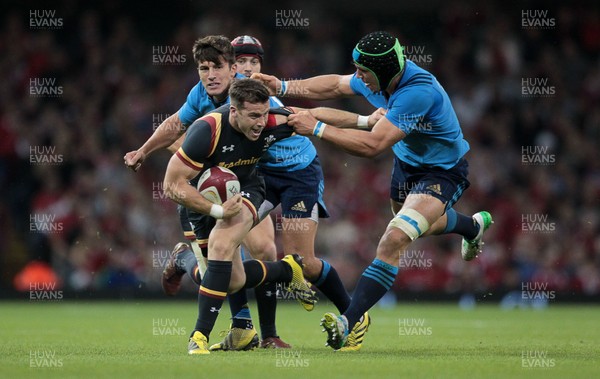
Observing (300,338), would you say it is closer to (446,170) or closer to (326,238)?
(446,170)

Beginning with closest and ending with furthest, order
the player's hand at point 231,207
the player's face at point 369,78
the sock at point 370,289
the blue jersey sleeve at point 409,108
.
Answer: the player's hand at point 231,207 < the sock at point 370,289 < the blue jersey sleeve at point 409,108 < the player's face at point 369,78

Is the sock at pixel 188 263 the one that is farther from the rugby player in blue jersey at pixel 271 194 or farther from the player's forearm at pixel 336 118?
the player's forearm at pixel 336 118

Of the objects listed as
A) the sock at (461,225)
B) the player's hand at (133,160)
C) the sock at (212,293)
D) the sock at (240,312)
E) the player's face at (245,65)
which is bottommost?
the sock at (240,312)

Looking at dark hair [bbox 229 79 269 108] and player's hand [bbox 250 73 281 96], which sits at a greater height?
player's hand [bbox 250 73 281 96]

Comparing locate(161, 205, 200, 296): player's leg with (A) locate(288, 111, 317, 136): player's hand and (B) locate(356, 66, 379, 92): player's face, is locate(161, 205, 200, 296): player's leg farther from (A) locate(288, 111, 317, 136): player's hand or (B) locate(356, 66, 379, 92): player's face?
(B) locate(356, 66, 379, 92): player's face

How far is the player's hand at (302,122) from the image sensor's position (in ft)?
25.3

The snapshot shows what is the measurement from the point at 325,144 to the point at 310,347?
9809mm

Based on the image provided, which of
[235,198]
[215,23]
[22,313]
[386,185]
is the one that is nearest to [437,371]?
[235,198]

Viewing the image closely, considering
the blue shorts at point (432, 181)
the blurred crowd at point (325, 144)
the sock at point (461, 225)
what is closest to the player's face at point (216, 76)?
the blue shorts at point (432, 181)

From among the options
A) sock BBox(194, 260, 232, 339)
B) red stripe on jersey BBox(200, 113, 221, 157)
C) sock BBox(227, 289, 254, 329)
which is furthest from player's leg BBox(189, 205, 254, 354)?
sock BBox(227, 289, 254, 329)

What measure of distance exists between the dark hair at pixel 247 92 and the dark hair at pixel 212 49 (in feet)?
2.60

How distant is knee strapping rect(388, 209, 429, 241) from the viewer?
8.02 m

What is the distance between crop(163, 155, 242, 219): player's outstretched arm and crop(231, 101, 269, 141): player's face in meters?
0.48

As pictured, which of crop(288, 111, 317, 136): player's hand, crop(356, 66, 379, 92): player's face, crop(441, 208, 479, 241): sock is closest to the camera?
crop(288, 111, 317, 136): player's hand
